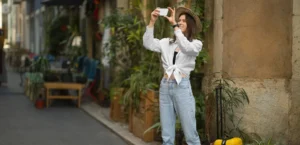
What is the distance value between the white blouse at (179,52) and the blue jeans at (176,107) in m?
0.10

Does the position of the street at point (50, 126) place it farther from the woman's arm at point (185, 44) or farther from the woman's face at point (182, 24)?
→ the woman's arm at point (185, 44)

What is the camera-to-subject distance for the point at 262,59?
898 cm

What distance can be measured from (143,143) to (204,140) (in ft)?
3.31

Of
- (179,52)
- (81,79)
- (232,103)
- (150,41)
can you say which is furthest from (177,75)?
(81,79)

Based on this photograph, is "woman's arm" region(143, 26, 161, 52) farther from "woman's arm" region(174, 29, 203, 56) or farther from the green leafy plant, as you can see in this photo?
the green leafy plant

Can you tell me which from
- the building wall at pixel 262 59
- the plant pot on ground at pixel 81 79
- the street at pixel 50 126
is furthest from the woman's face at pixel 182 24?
the plant pot on ground at pixel 81 79

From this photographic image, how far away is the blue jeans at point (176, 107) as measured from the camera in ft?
23.2

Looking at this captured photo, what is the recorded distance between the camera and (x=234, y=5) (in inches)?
356

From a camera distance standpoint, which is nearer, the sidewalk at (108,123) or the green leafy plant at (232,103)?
the green leafy plant at (232,103)

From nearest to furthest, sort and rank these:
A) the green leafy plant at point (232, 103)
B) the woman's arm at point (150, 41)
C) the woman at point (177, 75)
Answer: the woman at point (177, 75), the woman's arm at point (150, 41), the green leafy plant at point (232, 103)

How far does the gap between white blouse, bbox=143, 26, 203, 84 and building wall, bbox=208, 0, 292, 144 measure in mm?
1986

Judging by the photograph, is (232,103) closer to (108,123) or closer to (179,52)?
(179,52)

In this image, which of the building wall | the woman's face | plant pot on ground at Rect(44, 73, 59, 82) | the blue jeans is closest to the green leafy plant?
the building wall

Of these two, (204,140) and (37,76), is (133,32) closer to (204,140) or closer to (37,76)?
(204,140)
